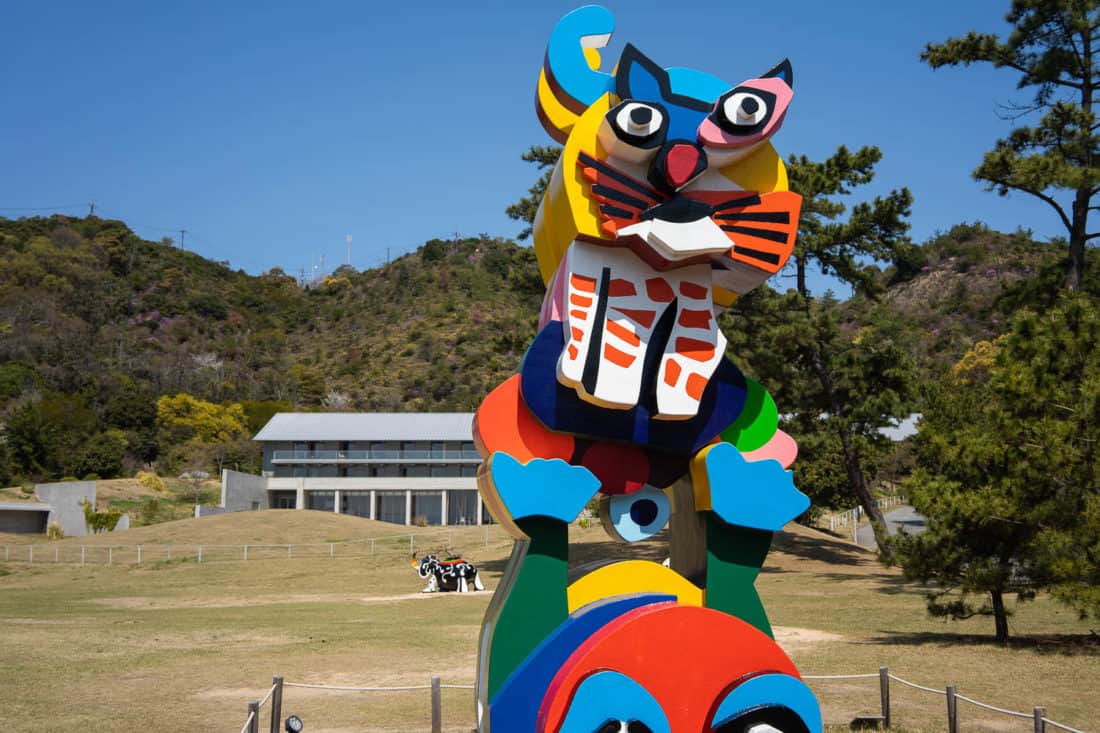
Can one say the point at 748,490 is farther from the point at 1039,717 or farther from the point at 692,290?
the point at 1039,717

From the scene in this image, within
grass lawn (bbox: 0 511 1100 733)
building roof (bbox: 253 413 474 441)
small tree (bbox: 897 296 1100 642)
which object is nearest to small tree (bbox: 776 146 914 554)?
grass lawn (bbox: 0 511 1100 733)

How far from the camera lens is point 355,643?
17172 mm

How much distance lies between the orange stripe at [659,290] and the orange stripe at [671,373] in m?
0.52

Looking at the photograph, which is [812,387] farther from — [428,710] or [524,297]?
[428,710]

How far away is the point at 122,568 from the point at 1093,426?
30.3 metres

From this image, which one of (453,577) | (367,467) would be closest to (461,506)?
(367,467)

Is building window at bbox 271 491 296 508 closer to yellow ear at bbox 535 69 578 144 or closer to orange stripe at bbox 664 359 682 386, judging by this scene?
yellow ear at bbox 535 69 578 144

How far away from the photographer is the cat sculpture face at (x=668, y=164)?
299 inches

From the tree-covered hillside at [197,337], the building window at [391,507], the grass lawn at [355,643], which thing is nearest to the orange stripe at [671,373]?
the grass lawn at [355,643]

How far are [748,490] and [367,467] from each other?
4780cm

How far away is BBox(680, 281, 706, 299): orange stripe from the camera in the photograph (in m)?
8.01

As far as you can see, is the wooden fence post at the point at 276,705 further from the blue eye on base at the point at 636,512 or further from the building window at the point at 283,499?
the building window at the point at 283,499

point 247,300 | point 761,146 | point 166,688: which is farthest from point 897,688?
point 247,300

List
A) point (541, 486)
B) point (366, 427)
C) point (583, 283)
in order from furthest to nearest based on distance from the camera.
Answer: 1. point (366, 427)
2. point (583, 283)
3. point (541, 486)
